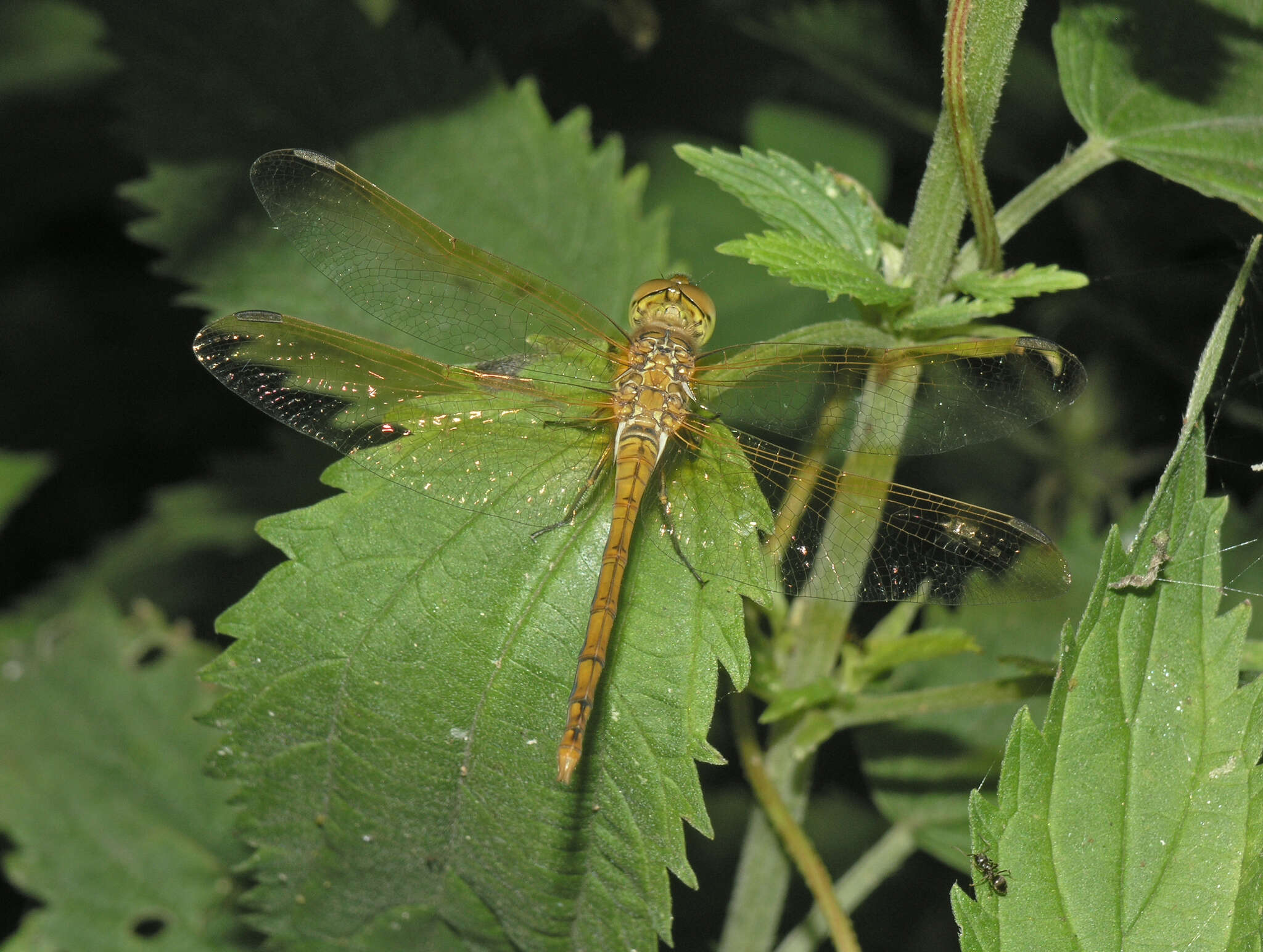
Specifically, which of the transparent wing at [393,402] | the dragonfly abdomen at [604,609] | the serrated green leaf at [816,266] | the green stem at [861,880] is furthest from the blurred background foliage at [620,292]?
the serrated green leaf at [816,266]

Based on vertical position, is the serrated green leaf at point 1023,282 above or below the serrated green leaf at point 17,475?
above

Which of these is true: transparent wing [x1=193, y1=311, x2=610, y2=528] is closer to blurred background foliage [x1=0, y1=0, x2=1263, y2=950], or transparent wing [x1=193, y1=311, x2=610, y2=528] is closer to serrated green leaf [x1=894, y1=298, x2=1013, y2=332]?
serrated green leaf [x1=894, y1=298, x2=1013, y2=332]

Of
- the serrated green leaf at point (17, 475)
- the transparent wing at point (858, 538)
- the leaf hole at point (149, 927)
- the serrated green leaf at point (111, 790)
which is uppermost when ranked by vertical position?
the serrated green leaf at point (17, 475)

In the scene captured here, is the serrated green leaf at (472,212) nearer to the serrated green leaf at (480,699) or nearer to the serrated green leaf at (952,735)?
the serrated green leaf at (480,699)

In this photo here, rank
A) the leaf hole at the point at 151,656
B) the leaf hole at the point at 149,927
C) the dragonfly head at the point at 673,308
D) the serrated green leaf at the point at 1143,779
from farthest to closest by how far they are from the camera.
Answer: the leaf hole at the point at 151,656
the leaf hole at the point at 149,927
the dragonfly head at the point at 673,308
the serrated green leaf at the point at 1143,779

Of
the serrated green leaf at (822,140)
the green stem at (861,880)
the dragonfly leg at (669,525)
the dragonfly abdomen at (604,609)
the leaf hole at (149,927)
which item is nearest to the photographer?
the dragonfly abdomen at (604,609)

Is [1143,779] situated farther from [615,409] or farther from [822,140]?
[822,140]

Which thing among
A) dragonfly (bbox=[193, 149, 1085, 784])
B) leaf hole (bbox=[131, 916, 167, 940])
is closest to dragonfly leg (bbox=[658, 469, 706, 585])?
dragonfly (bbox=[193, 149, 1085, 784])
